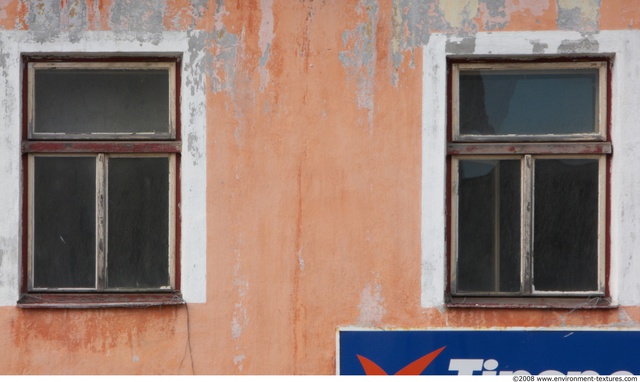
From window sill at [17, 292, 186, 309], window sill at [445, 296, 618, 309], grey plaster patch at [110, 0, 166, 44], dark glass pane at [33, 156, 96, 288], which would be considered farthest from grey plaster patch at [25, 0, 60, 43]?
window sill at [445, 296, 618, 309]

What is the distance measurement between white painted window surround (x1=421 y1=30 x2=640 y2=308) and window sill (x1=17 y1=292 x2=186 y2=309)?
143 cm

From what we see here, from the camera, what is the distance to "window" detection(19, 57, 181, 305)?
523 cm

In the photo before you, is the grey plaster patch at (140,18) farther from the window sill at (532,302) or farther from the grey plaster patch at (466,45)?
the window sill at (532,302)

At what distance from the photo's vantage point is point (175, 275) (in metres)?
5.24

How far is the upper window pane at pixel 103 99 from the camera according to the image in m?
5.25

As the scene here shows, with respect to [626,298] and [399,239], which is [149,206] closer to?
[399,239]

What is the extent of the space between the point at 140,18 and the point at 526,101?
7.21ft

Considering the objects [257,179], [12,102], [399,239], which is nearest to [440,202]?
[399,239]

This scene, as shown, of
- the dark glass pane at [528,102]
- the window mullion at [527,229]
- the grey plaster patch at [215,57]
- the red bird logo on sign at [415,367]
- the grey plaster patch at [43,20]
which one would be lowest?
the red bird logo on sign at [415,367]

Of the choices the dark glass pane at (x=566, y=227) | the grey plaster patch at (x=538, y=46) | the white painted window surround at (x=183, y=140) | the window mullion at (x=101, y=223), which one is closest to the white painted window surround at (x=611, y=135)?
the grey plaster patch at (x=538, y=46)

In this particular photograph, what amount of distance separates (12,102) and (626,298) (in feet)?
11.5

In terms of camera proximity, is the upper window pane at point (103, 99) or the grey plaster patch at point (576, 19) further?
the upper window pane at point (103, 99)

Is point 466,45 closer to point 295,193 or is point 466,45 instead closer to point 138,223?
point 295,193

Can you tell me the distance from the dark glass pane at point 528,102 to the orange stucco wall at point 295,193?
0.28 metres
